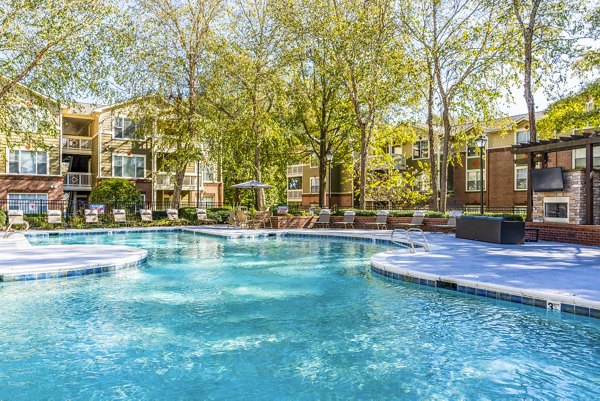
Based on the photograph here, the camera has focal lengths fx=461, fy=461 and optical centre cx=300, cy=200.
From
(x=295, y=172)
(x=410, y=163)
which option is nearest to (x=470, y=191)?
(x=410, y=163)

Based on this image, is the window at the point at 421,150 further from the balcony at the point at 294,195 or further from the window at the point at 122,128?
the window at the point at 122,128

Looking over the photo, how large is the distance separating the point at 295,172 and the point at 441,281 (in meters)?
38.7

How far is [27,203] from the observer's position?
88.0 ft

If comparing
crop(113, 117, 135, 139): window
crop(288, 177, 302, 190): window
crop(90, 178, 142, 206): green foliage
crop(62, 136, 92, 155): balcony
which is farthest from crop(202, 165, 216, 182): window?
crop(288, 177, 302, 190): window

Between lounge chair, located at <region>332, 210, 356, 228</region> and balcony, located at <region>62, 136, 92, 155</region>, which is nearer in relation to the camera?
lounge chair, located at <region>332, 210, 356, 228</region>

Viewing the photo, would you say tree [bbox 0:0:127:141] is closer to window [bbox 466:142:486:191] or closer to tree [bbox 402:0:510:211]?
tree [bbox 402:0:510:211]

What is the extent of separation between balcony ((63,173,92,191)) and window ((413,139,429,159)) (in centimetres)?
2407

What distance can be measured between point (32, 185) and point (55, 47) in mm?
12574

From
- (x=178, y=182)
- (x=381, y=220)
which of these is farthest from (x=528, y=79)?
(x=178, y=182)

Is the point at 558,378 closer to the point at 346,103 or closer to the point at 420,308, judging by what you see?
the point at 420,308

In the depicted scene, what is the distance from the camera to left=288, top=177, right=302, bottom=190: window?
151 feet

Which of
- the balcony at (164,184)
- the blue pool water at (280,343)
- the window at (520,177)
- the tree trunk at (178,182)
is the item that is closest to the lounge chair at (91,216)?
the tree trunk at (178,182)

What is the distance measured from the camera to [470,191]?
3253 cm

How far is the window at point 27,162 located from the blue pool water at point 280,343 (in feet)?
74.7
